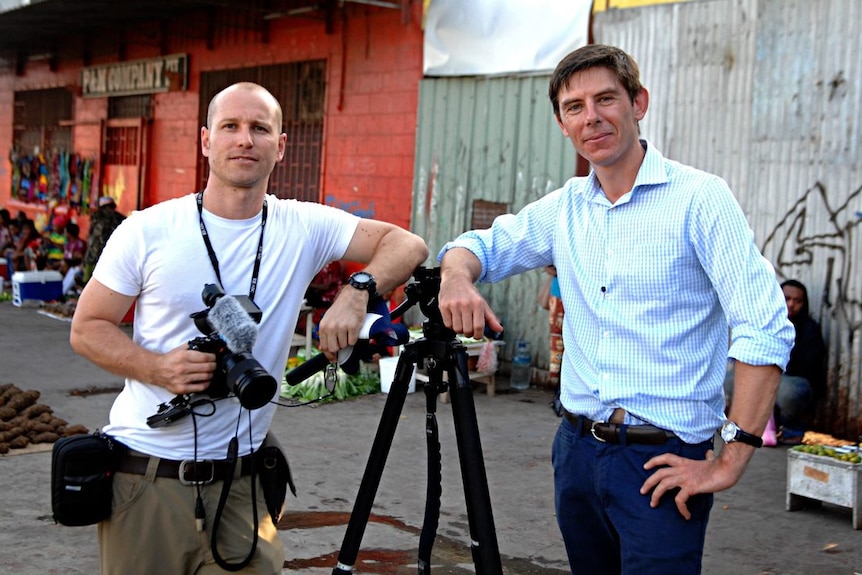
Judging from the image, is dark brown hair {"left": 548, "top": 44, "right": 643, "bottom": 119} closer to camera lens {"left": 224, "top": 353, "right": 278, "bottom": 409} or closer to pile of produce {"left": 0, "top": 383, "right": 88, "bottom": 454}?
camera lens {"left": 224, "top": 353, "right": 278, "bottom": 409}

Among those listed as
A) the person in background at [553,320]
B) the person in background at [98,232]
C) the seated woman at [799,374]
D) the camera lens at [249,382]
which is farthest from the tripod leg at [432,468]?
the person in background at [98,232]

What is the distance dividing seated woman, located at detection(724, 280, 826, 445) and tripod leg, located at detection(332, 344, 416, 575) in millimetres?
5519

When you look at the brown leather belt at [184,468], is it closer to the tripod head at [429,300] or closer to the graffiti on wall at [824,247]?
the tripod head at [429,300]

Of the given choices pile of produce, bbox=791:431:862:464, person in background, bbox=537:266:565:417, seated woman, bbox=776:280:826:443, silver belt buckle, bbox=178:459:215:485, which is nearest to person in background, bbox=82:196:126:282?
person in background, bbox=537:266:565:417

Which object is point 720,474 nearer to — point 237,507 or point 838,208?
point 237,507

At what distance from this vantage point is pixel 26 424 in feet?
23.7

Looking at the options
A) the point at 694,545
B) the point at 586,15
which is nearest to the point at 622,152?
the point at 694,545

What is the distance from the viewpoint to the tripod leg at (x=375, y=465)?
2.85 m

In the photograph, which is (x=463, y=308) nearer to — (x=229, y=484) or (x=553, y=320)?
(x=229, y=484)

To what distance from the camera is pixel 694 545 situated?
8.71ft

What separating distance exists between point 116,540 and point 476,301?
1275 millimetres

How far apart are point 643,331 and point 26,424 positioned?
5.81 metres

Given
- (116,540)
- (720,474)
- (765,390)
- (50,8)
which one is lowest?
(116,540)

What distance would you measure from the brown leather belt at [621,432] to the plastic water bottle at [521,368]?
713 cm
